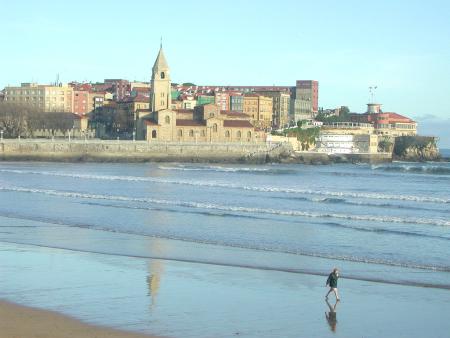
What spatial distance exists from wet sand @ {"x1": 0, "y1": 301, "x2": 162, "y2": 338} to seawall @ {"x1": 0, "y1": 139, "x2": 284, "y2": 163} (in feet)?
237

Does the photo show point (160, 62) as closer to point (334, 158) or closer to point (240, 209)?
point (334, 158)

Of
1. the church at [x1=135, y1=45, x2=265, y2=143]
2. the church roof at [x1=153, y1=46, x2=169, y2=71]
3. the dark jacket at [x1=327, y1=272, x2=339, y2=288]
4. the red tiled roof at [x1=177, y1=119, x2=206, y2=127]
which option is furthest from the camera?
the church roof at [x1=153, y1=46, x2=169, y2=71]

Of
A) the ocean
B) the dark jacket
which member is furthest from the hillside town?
the dark jacket

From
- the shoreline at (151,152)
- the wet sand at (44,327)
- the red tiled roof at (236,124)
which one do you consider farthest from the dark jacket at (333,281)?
the red tiled roof at (236,124)

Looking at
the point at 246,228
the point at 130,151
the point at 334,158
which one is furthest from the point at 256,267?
the point at 334,158

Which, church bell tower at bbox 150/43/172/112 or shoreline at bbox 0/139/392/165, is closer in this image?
shoreline at bbox 0/139/392/165

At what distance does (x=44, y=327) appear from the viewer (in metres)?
12.9

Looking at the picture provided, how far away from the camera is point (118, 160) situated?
88188mm

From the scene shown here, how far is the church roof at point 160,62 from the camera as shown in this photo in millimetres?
103438

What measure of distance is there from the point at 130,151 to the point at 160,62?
16985 millimetres

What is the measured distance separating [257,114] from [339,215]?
A: 346 ft

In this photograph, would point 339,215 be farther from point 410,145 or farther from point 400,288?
point 410,145

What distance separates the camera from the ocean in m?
19.8

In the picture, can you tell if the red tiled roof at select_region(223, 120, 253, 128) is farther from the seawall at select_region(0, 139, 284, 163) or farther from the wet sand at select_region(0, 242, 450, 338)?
the wet sand at select_region(0, 242, 450, 338)
